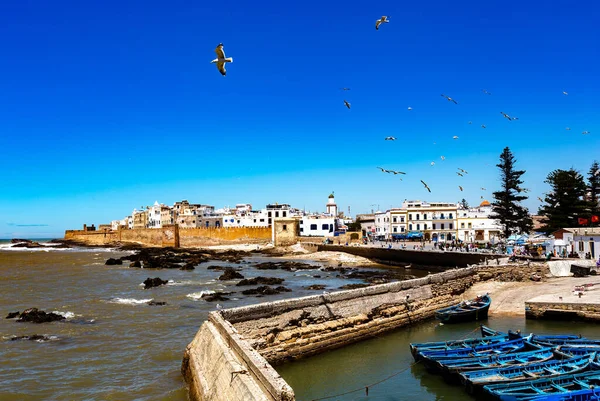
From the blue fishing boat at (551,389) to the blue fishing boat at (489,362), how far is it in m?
1.02

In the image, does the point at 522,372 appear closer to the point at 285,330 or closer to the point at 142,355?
the point at 285,330

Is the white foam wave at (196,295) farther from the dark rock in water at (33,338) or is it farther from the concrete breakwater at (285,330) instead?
the concrete breakwater at (285,330)

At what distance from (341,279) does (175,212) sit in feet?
276

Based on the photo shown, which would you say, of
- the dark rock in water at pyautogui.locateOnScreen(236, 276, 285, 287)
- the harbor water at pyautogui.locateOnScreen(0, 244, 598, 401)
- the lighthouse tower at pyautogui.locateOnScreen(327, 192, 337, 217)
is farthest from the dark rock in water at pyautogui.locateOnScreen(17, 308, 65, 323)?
the lighthouse tower at pyautogui.locateOnScreen(327, 192, 337, 217)

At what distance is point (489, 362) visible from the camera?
11.5 meters

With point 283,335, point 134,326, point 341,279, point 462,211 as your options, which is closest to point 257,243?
point 462,211

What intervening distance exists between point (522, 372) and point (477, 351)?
1778 mm

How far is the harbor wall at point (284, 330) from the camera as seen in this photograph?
24.6 ft

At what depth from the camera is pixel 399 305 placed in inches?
686

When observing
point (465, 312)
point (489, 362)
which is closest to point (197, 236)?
point (465, 312)

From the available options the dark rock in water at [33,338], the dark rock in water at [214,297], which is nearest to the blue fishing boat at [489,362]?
the dark rock in water at [33,338]

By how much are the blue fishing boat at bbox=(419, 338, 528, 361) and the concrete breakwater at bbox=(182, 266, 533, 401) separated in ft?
10.5

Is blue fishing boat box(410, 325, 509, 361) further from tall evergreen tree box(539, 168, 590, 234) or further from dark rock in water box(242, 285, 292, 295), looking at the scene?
tall evergreen tree box(539, 168, 590, 234)

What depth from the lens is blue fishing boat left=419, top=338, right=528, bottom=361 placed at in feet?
39.2
